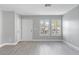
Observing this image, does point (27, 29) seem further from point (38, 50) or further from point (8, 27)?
point (38, 50)

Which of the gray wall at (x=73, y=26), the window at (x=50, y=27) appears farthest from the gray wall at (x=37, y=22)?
the gray wall at (x=73, y=26)

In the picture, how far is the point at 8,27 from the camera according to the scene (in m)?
7.37

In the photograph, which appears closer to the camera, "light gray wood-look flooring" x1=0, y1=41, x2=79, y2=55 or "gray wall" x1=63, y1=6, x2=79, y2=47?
"light gray wood-look flooring" x1=0, y1=41, x2=79, y2=55

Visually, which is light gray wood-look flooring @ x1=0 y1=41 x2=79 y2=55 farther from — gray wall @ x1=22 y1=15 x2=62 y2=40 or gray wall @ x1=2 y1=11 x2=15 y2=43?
gray wall @ x1=22 y1=15 x2=62 y2=40

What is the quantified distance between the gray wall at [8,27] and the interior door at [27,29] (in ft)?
7.60

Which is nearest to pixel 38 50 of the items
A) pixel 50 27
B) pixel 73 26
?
pixel 73 26

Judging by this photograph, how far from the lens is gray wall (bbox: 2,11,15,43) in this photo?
23.9 feet

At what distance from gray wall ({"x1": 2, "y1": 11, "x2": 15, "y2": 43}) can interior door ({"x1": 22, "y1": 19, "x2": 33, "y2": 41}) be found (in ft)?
7.60

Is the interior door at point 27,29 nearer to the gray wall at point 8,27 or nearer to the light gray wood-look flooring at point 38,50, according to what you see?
the gray wall at point 8,27

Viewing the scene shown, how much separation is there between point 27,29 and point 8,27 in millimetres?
2488

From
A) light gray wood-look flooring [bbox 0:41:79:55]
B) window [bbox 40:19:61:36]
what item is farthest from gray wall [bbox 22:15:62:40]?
light gray wood-look flooring [bbox 0:41:79:55]

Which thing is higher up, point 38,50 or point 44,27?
point 44,27
